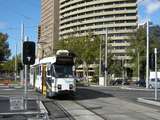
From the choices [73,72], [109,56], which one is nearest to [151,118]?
[73,72]

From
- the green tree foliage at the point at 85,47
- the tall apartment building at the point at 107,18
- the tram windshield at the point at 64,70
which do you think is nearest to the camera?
the tram windshield at the point at 64,70

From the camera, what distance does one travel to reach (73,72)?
34.5 metres

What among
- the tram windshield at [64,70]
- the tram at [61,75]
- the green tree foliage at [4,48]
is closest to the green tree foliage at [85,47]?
the green tree foliage at [4,48]

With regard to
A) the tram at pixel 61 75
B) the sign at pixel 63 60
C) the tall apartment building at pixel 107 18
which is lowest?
the tram at pixel 61 75

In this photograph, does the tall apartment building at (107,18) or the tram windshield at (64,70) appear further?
the tall apartment building at (107,18)

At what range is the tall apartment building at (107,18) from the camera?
529 ft

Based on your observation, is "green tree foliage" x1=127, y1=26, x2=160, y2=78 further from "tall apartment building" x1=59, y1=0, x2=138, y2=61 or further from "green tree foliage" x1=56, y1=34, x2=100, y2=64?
"tall apartment building" x1=59, y1=0, x2=138, y2=61

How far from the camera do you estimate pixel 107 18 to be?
6501 inches

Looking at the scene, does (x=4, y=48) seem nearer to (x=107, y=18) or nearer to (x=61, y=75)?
(x=61, y=75)

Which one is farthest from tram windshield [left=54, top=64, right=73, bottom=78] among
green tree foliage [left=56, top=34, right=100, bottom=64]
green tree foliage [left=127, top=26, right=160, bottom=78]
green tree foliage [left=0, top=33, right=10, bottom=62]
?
green tree foliage [left=127, top=26, right=160, bottom=78]

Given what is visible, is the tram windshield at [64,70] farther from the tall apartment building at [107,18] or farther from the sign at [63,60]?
the tall apartment building at [107,18]

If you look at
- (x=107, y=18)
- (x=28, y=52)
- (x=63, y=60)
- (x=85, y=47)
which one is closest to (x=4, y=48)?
(x=85, y=47)

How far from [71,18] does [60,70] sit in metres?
139

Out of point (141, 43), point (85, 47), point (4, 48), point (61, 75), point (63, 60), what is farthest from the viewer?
point (141, 43)
